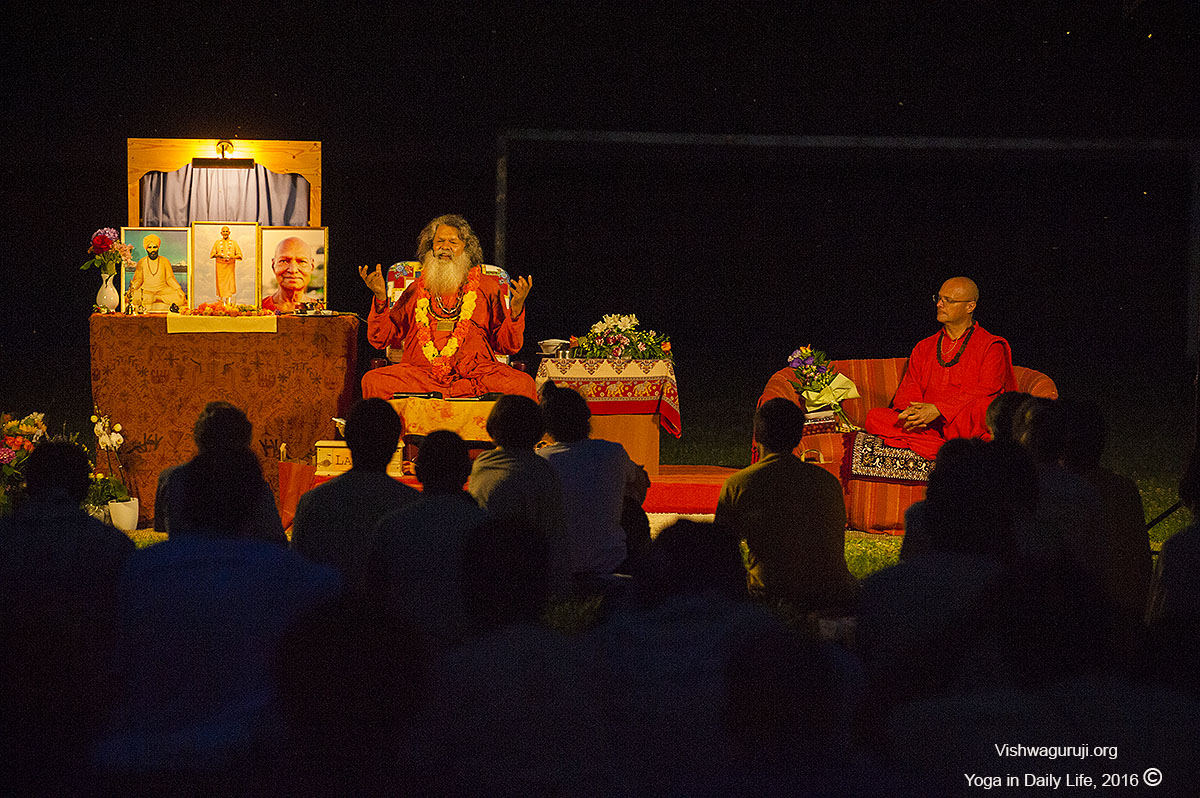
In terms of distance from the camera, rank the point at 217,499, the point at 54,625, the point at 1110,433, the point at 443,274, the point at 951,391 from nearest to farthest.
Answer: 1. the point at 54,625
2. the point at 217,499
3. the point at 951,391
4. the point at 443,274
5. the point at 1110,433

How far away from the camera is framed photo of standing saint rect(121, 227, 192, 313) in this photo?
699cm

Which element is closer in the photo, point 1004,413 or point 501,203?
point 1004,413

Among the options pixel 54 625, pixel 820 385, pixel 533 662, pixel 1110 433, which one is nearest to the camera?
pixel 533 662

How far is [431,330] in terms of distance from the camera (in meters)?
8.03

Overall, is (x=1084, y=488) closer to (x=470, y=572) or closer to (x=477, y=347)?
(x=470, y=572)

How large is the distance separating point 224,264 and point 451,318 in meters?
1.50

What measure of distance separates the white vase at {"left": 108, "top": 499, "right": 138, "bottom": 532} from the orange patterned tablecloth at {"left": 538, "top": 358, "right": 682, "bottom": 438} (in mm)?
2576

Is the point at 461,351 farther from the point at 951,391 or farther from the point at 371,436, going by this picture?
the point at 371,436

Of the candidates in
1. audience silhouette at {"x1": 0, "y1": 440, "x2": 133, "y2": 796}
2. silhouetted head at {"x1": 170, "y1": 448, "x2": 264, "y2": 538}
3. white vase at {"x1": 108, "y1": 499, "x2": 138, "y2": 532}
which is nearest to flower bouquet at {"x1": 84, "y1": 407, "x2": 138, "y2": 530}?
white vase at {"x1": 108, "y1": 499, "x2": 138, "y2": 532}

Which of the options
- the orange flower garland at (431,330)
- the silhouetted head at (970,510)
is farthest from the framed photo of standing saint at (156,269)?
the silhouetted head at (970,510)

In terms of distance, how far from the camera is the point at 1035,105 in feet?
46.8

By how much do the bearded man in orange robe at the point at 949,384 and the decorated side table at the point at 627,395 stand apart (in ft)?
4.22

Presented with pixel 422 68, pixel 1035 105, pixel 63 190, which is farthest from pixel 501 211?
pixel 63 190

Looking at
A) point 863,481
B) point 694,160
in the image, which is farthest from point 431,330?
point 694,160
